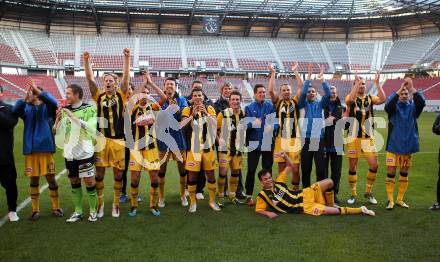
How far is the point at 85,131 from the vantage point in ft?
18.2

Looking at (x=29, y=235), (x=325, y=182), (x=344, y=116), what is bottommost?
(x=29, y=235)

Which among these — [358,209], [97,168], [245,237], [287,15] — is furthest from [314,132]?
[287,15]

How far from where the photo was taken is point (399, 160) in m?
6.12

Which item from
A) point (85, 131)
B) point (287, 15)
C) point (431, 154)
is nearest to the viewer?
point (85, 131)

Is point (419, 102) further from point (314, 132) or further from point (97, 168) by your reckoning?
point (97, 168)

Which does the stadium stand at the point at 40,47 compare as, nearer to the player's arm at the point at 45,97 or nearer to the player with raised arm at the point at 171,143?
the player with raised arm at the point at 171,143

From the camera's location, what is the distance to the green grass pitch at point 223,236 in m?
4.21

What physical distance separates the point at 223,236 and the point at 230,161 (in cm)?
180

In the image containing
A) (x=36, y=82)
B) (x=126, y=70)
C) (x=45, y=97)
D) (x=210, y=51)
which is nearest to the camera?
(x=45, y=97)

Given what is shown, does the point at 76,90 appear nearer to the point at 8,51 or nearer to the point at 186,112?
the point at 186,112

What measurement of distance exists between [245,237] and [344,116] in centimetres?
318

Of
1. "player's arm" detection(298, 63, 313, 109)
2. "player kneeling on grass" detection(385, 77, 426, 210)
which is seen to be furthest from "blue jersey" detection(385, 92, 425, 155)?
"player's arm" detection(298, 63, 313, 109)

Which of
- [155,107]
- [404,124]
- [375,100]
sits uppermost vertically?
[375,100]

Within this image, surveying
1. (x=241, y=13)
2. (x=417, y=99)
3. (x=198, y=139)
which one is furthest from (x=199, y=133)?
(x=241, y=13)
